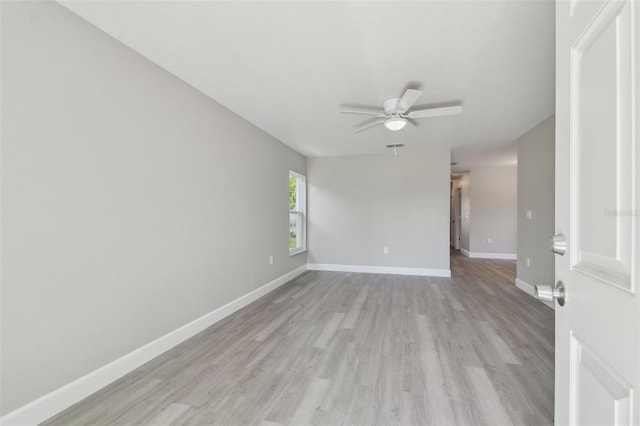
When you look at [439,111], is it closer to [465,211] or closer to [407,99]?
[407,99]

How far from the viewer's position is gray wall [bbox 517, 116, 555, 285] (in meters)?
3.49

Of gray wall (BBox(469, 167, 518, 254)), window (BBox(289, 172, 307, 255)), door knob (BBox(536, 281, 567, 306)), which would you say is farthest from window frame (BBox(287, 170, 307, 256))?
door knob (BBox(536, 281, 567, 306))

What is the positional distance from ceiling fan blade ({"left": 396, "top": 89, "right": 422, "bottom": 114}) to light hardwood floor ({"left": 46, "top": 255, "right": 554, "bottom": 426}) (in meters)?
2.14

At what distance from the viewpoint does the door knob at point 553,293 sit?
80 cm

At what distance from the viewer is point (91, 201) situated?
1.75 m

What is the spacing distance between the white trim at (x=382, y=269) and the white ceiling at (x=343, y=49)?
296 centimetres

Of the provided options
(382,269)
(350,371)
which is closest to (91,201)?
(350,371)

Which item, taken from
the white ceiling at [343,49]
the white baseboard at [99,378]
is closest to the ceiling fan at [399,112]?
the white ceiling at [343,49]

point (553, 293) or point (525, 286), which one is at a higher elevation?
point (553, 293)
